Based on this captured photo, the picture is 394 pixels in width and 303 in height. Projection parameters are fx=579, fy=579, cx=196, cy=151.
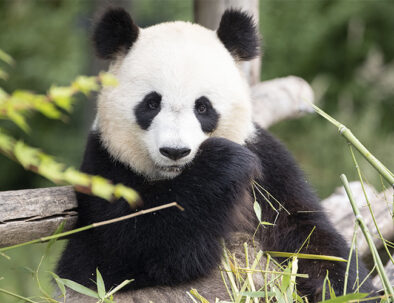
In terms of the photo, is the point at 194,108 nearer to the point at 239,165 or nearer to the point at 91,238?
the point at 239,165

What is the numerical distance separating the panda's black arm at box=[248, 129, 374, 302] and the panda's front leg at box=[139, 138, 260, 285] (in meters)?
0.32

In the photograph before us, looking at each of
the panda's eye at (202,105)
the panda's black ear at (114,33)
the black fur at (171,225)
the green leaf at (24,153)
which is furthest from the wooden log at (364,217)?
the green leaf at (24,153)

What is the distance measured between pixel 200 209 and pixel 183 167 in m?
0.21

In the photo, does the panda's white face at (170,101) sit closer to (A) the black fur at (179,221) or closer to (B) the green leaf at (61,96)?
(A) the black fur at (179,221)

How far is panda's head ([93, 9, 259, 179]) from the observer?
2492 mm

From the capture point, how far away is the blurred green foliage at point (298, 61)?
7121 millimetres

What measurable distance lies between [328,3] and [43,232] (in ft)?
21.6

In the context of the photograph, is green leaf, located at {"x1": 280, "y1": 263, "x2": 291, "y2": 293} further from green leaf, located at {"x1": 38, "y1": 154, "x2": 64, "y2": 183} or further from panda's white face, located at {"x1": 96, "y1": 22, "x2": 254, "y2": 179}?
green leaf, located at {"x1": 38, "y1": 154, "x2": 64, "y2": 183}

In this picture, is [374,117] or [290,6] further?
[290,6]

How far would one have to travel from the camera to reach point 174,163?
2475 millimetres

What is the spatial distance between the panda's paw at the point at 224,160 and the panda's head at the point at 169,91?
0.05m

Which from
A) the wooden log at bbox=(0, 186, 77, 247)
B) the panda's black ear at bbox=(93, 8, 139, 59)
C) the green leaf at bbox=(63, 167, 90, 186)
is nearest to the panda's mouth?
the wooden log at bbox=(0, 186, 77, 247)

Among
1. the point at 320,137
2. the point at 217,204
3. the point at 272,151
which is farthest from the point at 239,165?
the point at 320,137

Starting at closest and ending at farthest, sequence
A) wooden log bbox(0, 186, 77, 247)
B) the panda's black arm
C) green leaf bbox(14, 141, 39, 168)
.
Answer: green leaf bbox(14, 141, 39, 168), wooden log bbox(0, 186, 77, 247), the panda's black arm
